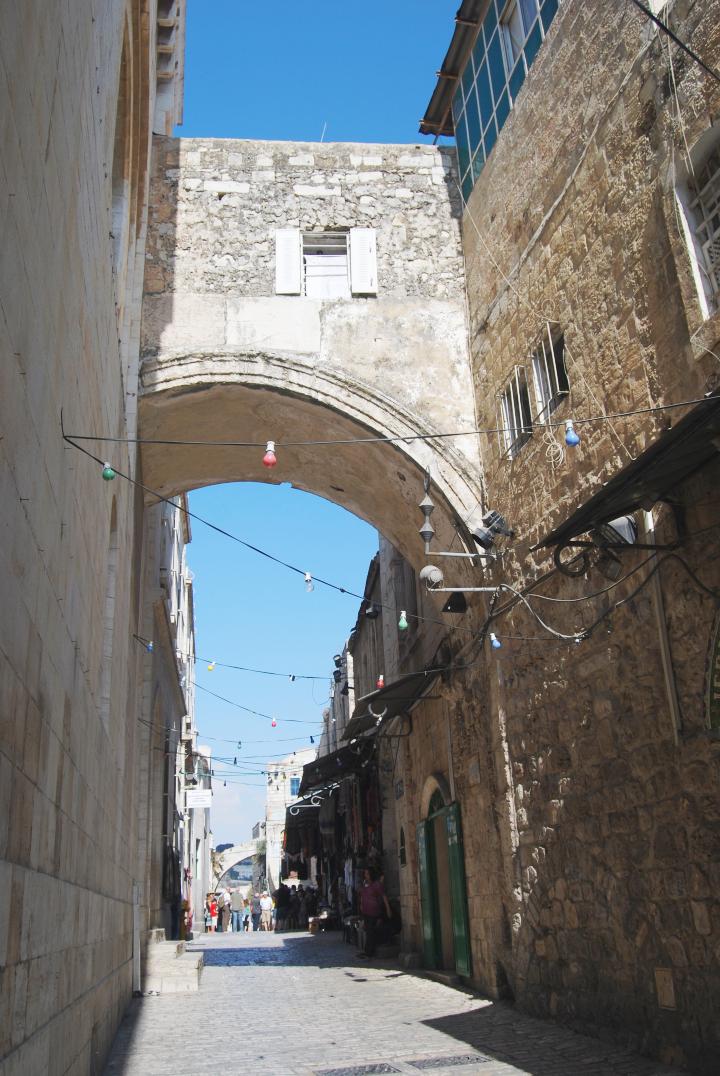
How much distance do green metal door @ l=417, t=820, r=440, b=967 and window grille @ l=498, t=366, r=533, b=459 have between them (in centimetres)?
508

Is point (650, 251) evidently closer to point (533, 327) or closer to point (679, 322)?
point (679, 322)

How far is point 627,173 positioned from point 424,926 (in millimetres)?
8620

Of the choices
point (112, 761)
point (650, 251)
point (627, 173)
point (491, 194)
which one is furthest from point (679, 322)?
point (112, 761)

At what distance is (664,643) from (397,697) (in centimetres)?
594

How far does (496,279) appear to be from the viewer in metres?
8.96

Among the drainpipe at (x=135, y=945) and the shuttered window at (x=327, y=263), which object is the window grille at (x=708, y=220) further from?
the drainpipe at (x=135, y=945)

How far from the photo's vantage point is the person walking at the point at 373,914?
12.6 metres

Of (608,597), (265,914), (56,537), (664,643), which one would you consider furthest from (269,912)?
(56,537)

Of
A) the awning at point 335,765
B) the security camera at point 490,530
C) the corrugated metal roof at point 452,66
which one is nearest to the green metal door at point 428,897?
the security camera at point 490,530

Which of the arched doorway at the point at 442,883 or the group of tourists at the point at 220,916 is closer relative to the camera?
the arched doorway at the point at 442,883

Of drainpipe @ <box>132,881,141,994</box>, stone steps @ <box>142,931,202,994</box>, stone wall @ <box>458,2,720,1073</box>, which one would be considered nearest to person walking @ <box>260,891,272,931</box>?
stone steps @ <box>142,931,202,994</box>

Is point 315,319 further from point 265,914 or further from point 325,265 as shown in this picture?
point 265,914

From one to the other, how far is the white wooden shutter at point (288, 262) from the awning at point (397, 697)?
4.33m

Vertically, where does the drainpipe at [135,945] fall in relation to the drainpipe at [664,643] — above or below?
below
